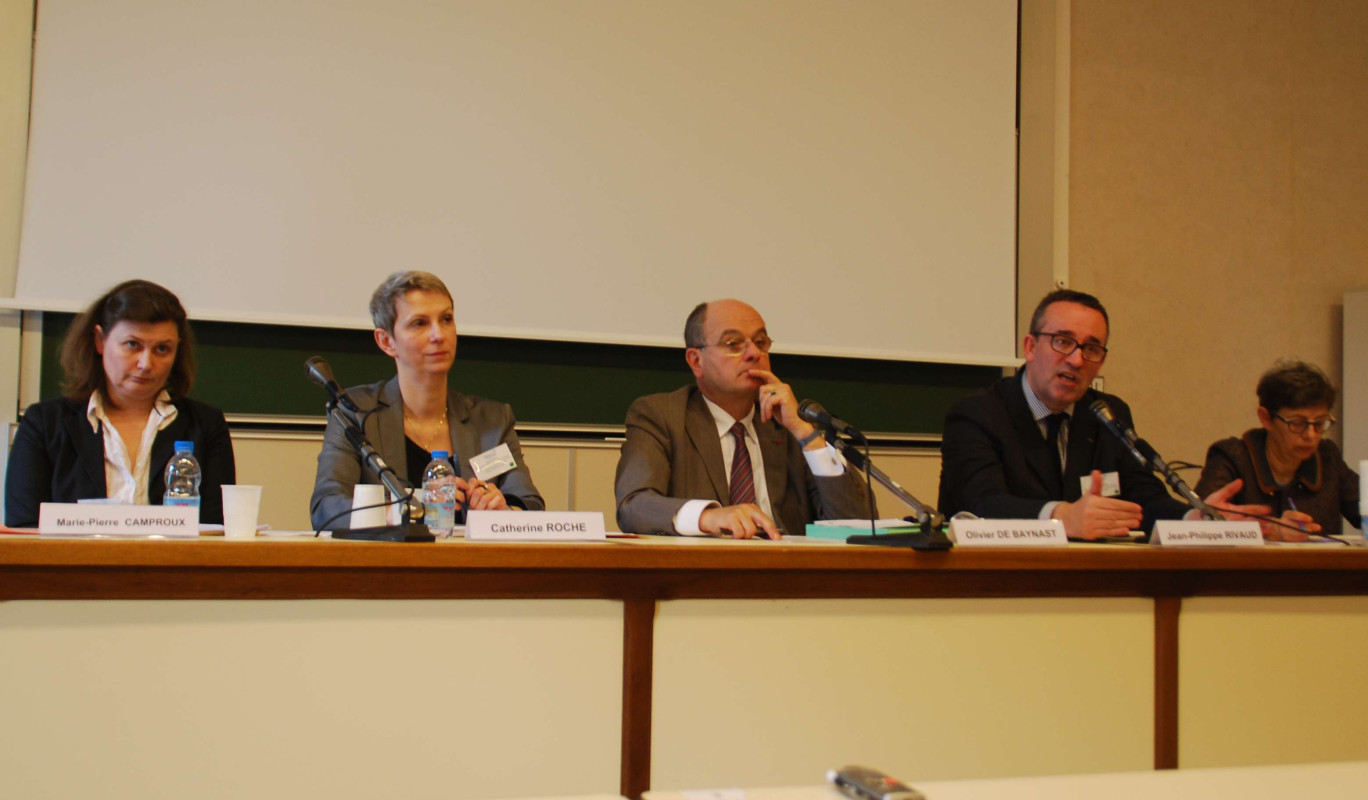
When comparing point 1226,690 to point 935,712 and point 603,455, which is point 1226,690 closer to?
point 935,712

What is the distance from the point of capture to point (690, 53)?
3754 millimetres

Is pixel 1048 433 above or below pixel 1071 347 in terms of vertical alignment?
below

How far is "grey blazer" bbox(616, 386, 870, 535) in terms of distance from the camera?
8.46 feet

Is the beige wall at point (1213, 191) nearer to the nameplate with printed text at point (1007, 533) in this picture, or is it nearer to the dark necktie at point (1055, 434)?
the dark necktie at point (1055, 434)

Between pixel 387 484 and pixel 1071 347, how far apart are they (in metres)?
1.72

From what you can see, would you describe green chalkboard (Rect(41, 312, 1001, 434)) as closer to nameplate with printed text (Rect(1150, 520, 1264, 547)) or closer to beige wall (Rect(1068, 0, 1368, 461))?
beige wall (Rect(1068, 0, 1368, 461))

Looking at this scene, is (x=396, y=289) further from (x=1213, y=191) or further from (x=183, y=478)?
(x=1213, y=191)

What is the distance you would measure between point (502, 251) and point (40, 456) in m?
1.49

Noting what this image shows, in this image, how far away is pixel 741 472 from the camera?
8.92 feet

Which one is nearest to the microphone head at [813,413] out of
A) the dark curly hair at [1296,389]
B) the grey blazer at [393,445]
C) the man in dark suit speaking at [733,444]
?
the man in dark suit speaking at [733,444]

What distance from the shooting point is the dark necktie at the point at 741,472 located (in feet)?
8.84

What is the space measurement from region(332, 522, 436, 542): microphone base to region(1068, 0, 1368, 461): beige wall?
10.9 ft

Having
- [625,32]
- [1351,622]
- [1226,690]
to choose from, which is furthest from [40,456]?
[1351,622]

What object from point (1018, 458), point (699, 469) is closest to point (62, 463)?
point (699, 469)
